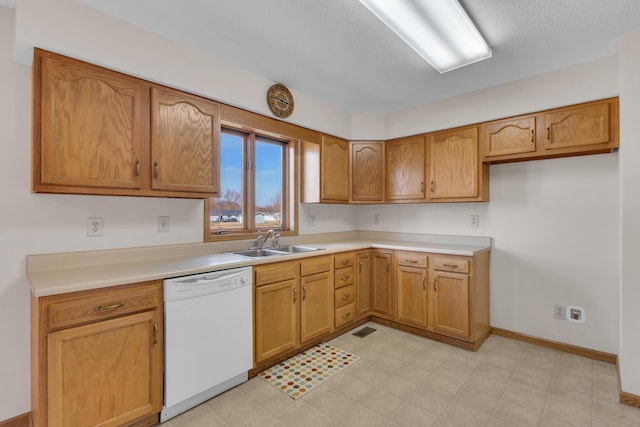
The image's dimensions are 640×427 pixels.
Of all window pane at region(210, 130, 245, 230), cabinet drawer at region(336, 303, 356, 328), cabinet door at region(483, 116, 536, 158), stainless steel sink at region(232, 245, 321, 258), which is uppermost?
cabinet door at region(483, 116, 536, 158)

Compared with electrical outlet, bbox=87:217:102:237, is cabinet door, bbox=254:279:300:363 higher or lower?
lower

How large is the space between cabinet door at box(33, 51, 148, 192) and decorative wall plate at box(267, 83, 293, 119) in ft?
3.56

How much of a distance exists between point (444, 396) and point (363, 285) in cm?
142

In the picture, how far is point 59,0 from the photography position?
1705 mm

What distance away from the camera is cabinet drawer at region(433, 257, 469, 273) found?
2777 mm

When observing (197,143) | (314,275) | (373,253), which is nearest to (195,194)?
(197,143)

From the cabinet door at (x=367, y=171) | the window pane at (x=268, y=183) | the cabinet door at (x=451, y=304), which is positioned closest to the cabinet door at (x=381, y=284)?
the cabinet door at (x=451, y=304)

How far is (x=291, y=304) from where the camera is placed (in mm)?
2596

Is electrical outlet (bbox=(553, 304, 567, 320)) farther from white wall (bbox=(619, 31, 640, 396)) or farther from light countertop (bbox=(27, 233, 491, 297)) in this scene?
light countertop (bbox=(27, 233, 491, 297))

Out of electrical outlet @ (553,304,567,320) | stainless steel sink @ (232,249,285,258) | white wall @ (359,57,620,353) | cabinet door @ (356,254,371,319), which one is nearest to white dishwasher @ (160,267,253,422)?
stainless steel sink @ (232,249,285,258)

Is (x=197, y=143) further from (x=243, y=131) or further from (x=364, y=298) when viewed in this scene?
(x=364, y=298)

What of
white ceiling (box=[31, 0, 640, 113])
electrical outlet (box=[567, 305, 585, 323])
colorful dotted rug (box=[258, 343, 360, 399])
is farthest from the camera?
electrical outlet (box=[567, 305, 585, 323])

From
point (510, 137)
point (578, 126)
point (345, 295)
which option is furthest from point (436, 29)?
point (345, 295)

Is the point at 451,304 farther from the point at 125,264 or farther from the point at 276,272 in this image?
the point at 125,264
